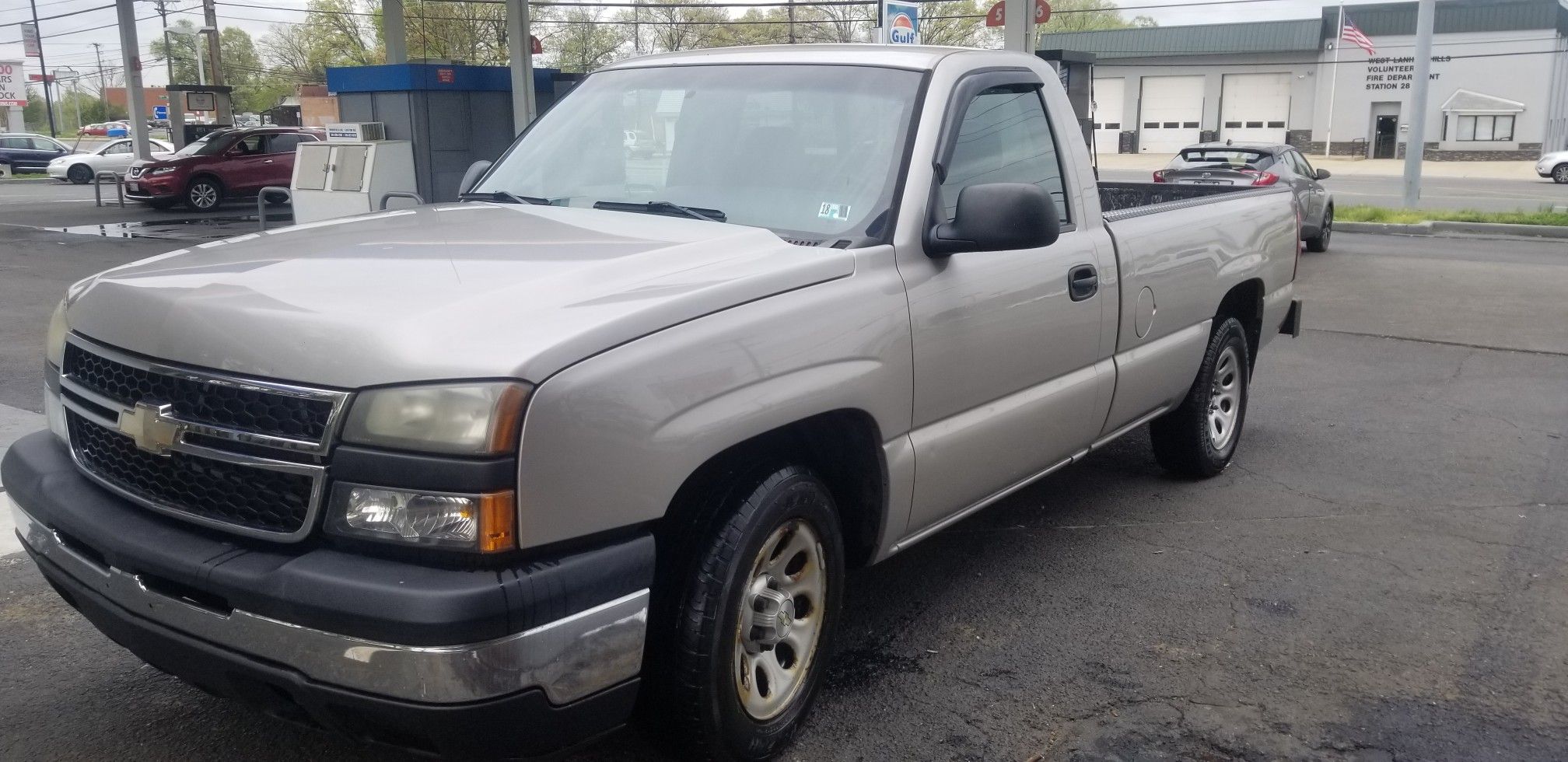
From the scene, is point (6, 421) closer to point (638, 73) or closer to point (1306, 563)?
point (638, 73)

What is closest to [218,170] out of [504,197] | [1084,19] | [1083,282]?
[504,197]

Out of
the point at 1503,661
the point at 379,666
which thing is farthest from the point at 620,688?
the point at 1503,661

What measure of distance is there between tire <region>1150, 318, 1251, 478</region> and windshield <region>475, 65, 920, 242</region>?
252cm

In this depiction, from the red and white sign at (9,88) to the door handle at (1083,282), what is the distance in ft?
196

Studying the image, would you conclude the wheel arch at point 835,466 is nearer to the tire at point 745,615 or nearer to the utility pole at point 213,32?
the tire at point 745,615

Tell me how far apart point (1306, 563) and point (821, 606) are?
96.5 inches

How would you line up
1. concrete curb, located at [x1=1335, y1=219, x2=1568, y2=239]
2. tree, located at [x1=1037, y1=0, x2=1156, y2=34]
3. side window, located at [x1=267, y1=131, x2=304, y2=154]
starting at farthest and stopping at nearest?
1. tree, located at [x1=1037, y1=0, x2=1156, y2=34]
2. side window, located at [x1=267, y1=131, x2=304, y2=154]
3. concrete curb, located at [x1=1335, y1=219, x2=1568, y2=239]

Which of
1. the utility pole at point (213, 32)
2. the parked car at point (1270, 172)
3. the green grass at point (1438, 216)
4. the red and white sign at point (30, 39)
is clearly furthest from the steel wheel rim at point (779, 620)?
the red and white sign at point (30, 39)

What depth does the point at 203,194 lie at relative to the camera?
23.7m

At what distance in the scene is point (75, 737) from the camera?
3.43 metres

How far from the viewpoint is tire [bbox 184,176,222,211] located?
2347cm

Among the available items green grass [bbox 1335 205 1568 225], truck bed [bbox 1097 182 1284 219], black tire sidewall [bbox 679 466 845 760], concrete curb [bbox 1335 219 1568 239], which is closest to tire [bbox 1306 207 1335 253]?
concrete curb [bbox 1335 219 1568 239]

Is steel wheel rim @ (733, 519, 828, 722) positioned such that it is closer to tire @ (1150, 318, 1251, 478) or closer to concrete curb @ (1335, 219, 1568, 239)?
tire @ (1150, 318, 1251, 478)

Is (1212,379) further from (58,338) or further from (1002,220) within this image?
(58,338)
